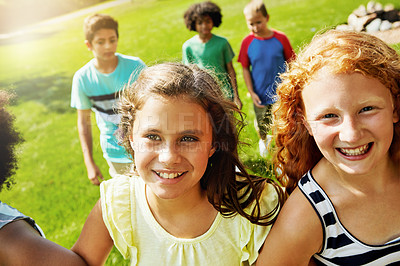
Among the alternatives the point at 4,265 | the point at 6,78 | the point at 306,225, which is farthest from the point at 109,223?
the point at 6,78

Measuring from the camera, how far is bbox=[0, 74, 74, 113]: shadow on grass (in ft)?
25.7

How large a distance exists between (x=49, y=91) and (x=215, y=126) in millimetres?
7494

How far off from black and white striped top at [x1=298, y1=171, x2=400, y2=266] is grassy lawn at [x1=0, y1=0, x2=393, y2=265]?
1525mm

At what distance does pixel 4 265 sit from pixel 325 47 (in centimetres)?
147

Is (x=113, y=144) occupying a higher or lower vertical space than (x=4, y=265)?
higher

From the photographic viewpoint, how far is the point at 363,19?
7809 mm

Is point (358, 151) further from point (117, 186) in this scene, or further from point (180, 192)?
point (117, 186)

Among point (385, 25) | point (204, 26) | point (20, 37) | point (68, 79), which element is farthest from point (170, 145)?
point (20, 37)

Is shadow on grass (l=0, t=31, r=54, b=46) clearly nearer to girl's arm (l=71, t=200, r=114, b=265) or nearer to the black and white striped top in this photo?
girl's arm (l=71, t=200, r=114, b=265)

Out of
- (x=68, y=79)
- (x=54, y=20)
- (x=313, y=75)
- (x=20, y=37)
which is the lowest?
(x=313, y=75)

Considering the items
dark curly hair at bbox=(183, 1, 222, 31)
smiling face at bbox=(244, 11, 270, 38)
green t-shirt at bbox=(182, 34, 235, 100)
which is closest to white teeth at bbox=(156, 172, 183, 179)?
green t-shirt at bbox=(182, 34, 235, 100)

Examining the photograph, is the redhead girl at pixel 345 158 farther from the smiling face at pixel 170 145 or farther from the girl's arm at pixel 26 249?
the girl's arm at pixel 26 249

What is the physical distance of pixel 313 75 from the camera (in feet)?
5.19

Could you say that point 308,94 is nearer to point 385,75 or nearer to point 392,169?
point 385,75
